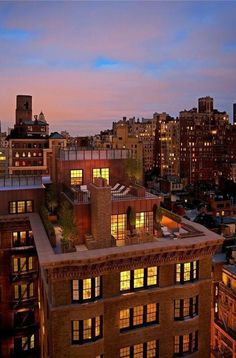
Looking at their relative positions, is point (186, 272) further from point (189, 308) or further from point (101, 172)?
point (101, 172)

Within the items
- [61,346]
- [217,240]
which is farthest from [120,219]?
[61,346]

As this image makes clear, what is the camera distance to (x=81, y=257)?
2542 centimetres

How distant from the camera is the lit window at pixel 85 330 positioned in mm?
26172

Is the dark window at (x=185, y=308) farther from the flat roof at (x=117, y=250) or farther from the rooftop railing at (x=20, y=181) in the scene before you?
the rooftop railing at (x=20, y=181)

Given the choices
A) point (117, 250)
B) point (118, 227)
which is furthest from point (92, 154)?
point (117, 250)

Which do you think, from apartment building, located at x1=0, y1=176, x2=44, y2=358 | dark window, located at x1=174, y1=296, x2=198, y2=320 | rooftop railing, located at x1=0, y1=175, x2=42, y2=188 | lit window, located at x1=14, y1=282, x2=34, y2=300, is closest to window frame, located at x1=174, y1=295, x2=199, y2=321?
dark window, located at x1=174, y1=296, x2=198, y2=320

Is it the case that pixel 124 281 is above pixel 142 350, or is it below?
above

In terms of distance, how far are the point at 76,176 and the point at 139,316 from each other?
15653 millimetres

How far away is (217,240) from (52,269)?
45.2 feet

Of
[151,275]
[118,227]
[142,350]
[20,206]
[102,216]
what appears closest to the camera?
[142,350]

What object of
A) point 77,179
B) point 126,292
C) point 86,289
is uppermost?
point 77,179

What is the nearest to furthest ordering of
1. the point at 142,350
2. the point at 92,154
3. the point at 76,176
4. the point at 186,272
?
1. the point at 142,350
2. the point at 186,272
3. the point at 76,176
4. the point at 92,154

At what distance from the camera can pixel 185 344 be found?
99.1ft

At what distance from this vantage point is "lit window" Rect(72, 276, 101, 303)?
1032 inches
